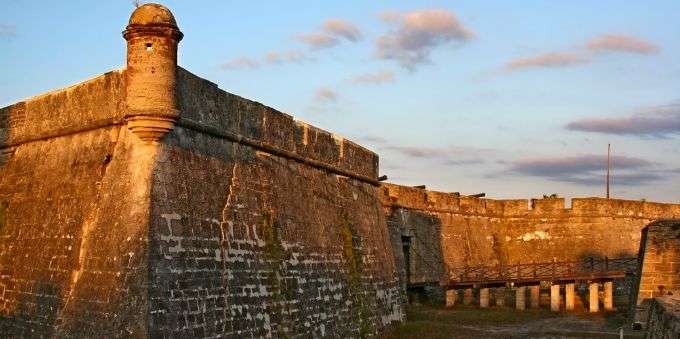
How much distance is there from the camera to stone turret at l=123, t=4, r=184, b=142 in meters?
9.91

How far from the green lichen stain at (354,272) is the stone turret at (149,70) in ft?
22.7

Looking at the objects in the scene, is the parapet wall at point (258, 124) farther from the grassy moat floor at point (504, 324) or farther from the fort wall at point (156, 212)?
the grassy moat floor at point (504, 324)

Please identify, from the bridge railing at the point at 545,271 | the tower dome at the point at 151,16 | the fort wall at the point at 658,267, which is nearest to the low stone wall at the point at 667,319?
the fort wall at the point at 658,267

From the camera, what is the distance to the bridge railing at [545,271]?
2339 centimetres

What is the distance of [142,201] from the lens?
384 inches

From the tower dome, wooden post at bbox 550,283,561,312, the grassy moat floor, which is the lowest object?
the grassy moat floor

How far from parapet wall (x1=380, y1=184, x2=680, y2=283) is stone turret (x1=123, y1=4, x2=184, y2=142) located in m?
19.4

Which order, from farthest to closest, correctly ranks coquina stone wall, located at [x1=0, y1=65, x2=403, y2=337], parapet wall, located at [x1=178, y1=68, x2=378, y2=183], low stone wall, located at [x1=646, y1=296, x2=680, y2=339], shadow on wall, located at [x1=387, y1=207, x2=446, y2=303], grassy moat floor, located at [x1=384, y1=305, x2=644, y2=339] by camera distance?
shadow on wall, located at [x1=387, y1=207, x2=446, y2=303], grassy moat floor, located at [x1=384, y1=305, x2=644, y2=339], parapet wall, located at [x1=178, y1=68, x2=378, y2=183], coquina stone wall, located at [x1=0, y1=65, x2=403, y2=337], low stone wall, located at [x1=646, y1=296, x2=680, y2=339]

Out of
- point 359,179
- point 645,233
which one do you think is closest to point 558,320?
point 645,233

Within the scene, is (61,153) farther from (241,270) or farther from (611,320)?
(611,320)

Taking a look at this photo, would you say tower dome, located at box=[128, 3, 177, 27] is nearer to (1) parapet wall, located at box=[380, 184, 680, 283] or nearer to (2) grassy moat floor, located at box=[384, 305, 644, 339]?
(2) grassy moat floor, located at box=[384, 305, 644, 339]

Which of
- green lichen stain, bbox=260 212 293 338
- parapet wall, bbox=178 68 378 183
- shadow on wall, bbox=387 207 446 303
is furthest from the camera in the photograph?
shadow on wall, bbox=387 207 446 303

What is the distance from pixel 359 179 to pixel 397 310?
11.9 feet

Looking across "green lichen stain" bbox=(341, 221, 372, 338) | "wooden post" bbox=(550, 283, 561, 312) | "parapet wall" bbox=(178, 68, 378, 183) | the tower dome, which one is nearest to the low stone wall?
"green lichen stain" bbox=(341, 221, 372, 338)
